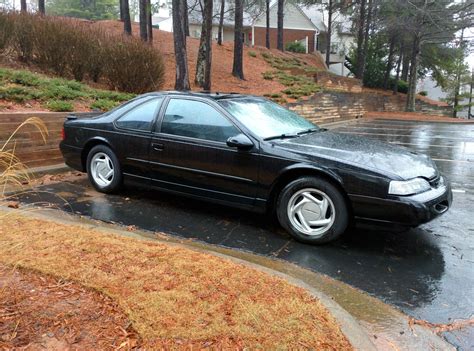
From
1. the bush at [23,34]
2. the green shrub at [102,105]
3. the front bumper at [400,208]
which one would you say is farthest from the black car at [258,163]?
the bush at [23,34]

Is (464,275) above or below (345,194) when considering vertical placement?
below

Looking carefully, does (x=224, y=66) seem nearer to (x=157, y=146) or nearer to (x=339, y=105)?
(x=339, y=105)

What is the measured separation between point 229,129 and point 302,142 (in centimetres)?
82

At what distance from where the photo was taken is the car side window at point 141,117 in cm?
529

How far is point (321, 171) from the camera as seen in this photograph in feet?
13.4

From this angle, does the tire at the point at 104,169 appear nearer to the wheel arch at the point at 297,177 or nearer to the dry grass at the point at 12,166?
the dry grass at the point at 12,166

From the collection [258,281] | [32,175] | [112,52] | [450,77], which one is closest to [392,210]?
[258,281]

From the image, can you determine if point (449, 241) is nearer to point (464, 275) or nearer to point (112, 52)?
point (464, 275)

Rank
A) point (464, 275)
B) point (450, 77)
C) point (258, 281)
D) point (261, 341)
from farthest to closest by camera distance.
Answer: point (450, 77) → point (464, 275) → point (258, 281) → point (261, 341)

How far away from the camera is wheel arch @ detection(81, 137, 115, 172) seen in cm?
563

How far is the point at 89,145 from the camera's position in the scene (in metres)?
5.86

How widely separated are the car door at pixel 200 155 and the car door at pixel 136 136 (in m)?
0.14

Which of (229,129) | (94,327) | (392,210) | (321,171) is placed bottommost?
(94,327)

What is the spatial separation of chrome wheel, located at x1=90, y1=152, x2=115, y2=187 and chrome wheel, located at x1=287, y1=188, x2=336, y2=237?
8.80 feet
